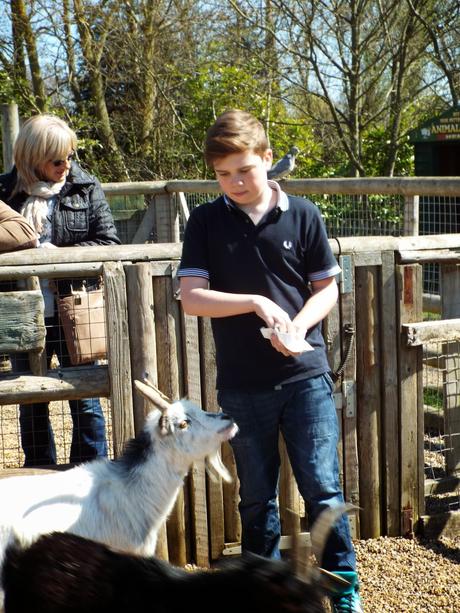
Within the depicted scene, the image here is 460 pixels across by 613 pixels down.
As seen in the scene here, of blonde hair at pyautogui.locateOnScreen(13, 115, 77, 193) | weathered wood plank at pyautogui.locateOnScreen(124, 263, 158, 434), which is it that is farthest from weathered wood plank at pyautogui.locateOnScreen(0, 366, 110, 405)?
blonde hair at pyautogui.locateOnScreen(13, 115, 77, 193)

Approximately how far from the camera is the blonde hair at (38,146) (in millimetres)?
4238

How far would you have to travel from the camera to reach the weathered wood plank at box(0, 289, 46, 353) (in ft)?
12.6

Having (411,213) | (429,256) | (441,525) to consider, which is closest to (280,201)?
(429,256)

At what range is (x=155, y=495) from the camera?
3.61 m

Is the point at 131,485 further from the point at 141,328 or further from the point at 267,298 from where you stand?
the point at 267,298

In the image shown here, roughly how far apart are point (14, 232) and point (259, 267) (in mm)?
1292

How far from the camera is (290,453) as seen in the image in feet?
11.3

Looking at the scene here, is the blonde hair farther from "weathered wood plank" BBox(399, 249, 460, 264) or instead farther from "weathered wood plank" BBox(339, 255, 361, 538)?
"weathered wood plank" BBox(399, 249, 460, 264)

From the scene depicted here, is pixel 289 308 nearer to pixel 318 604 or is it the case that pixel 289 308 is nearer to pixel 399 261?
pixel 399 261

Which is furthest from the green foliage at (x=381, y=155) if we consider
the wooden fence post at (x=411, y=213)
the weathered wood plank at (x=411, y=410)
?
the weathered wood plank at (x=411, y=410)

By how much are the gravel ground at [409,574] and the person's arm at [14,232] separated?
87.7 inches

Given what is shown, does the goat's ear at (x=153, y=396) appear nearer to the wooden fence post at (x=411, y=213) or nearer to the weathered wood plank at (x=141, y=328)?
the weathered wood plank at (x=141, y=328)

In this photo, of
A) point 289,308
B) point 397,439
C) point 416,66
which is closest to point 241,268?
point 289,308

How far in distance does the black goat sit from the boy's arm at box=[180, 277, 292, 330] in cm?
125
